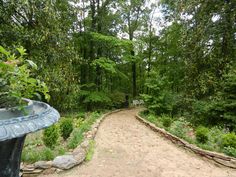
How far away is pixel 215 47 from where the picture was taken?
8680 millimetres

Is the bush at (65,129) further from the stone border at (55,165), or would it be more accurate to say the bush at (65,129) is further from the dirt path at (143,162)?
the stone border at (55,165)

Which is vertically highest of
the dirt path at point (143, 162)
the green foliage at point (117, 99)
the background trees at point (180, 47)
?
the background trees at point (180, 47)

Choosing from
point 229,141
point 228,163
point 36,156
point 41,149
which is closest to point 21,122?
point 36,156

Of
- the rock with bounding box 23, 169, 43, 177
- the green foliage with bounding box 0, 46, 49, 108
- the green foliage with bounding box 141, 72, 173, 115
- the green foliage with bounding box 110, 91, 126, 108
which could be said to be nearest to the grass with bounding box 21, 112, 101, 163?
the rock with bounding box 23, 169, 43, 177

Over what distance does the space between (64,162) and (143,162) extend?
5.11 feet

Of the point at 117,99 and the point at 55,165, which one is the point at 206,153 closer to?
the point at 55,165

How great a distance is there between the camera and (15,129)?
1.08 m

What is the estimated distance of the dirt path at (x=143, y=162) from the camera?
4.19 meters

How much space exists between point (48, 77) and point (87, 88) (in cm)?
681

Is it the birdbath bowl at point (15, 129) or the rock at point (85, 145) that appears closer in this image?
the birdbath bowl at point (15, 129)

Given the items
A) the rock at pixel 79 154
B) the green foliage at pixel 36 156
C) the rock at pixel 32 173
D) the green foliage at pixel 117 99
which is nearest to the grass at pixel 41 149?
the green foliage at pixel 36 156

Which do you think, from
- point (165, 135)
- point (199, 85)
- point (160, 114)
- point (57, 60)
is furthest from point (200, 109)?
point (57, 60)

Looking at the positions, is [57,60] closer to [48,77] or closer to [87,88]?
[48,77]

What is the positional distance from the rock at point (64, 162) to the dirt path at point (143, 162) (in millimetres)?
105
